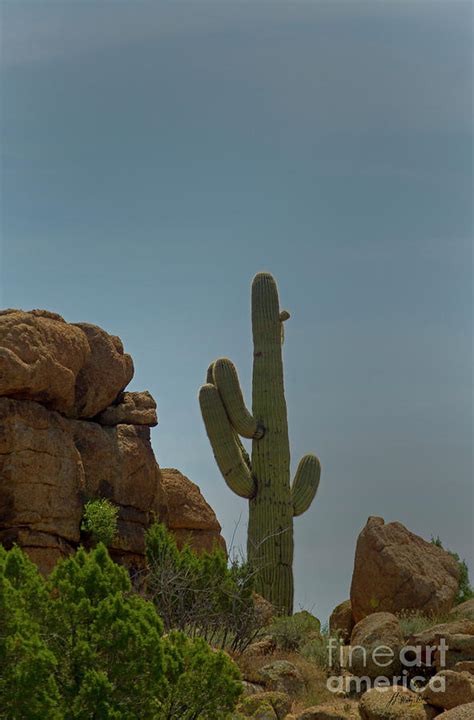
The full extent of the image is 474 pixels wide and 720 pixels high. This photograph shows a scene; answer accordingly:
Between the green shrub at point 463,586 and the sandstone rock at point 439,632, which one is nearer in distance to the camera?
the sandstone rock at point 439,632

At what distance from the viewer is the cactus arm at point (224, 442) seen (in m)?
24.0

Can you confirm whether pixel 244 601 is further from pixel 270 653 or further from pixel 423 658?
pixel 423 658

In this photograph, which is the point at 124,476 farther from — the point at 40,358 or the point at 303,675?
the point at 303,675

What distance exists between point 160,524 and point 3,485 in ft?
13.2

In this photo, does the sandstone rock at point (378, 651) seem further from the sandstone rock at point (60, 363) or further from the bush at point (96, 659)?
the sandstone rock at point (60, 363)

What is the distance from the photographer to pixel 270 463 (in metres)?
24.2

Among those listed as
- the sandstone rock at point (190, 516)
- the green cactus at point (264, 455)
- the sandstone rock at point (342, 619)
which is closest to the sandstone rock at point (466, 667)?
the sandstone rock at point (342, 619)

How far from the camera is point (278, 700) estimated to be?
15.0 m

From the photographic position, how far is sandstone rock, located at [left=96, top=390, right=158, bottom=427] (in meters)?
23.2

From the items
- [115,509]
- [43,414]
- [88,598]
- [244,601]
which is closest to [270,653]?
[244,601]

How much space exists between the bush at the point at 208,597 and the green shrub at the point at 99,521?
1550 mm

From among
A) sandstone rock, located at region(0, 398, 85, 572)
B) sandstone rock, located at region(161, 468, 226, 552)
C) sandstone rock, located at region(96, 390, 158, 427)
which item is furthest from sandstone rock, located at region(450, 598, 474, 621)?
sandstone rock, located at region(96, 390, 158, 427)

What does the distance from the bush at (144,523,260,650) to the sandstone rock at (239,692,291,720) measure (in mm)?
2667

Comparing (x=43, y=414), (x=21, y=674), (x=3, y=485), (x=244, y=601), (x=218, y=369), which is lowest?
(x=21, y=674)
